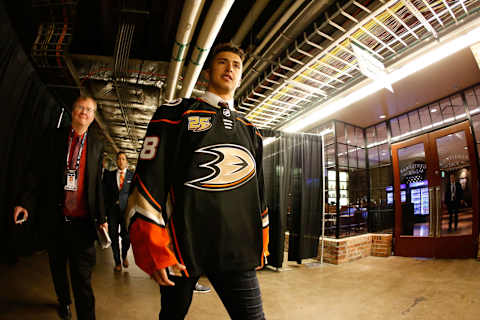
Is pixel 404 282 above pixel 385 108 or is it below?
below

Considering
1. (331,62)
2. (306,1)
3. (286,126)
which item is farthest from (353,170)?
(306,1)

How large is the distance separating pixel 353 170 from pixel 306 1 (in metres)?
3.78

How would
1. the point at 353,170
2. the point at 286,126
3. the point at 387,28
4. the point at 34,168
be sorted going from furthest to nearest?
the point at 353,170, the point at 286,126, the point at 387,28, the point at 34,168

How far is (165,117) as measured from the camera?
2.93 ft

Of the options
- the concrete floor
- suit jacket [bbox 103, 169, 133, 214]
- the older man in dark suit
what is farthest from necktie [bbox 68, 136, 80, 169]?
suit jacket [bbox 103, 169, 133, 214]

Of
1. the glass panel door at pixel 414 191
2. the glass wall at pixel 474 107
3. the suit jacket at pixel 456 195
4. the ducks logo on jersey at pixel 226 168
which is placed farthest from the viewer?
the glass panel door at pixel 414 191

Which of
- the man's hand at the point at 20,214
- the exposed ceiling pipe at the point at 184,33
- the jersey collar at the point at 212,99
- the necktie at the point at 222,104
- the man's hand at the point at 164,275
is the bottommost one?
the man's hand at the point at 164,275

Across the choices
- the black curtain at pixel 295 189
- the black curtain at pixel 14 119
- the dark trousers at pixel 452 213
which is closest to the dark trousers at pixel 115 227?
the black curtain at pixel 14 119

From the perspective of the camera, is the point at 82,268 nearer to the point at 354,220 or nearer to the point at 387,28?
the point at 387,28

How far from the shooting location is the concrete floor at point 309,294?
6.61 ft

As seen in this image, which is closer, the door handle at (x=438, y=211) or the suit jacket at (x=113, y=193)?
the suit jacket at (x=113, y=193)

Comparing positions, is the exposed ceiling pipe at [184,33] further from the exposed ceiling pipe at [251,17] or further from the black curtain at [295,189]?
the black curtain at [295,189]

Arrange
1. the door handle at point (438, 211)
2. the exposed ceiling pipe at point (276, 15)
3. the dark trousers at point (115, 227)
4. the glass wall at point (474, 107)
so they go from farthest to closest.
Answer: the door handle at point (438, 211)
the glass wall at point (474, 107)
the dark trousers at point (115, 227)
the exposed ceiling pipe at point (276, 15)

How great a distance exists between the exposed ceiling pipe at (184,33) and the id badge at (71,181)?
5.12 feet
